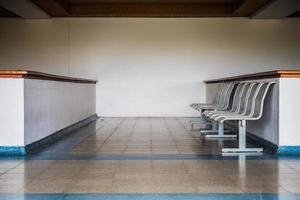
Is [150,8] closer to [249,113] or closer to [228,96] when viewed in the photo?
[228,96]

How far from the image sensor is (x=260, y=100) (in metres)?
5.03

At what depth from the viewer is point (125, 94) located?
39.2 ft

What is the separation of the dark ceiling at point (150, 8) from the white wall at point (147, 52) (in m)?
0.32

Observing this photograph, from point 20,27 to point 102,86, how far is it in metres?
2.70

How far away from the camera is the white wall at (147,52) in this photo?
11.8 m

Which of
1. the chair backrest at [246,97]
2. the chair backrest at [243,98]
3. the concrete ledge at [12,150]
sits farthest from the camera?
the chair backrest at [243,98]

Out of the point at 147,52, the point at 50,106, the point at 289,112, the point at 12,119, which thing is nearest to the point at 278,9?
the point at 147,52

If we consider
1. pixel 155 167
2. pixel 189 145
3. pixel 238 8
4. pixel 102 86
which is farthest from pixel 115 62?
pixel 155 167

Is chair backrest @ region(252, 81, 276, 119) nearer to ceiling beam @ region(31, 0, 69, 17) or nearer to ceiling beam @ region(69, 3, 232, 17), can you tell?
ceiling beam @ region(31, 0, 69, 17)

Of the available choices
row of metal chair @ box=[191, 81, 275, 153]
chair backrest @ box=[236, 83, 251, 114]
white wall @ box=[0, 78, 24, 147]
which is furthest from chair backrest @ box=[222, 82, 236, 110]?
white wall @ box=[0, 78, 24, 147]

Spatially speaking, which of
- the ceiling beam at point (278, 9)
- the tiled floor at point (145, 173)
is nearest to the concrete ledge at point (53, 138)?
the tiled floor at point (145, 173)

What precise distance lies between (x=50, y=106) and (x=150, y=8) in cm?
598

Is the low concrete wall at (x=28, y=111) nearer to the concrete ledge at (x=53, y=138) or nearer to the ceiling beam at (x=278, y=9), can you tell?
the concrete ledge at (x=53, y=138)

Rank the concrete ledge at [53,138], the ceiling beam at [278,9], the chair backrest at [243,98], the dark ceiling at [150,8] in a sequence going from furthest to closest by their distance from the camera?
the dark ceiling at [150,8] < the ceiling beam at [278,9] < the chair backrest at [243,98] < the concrete ledge at [53,138]
